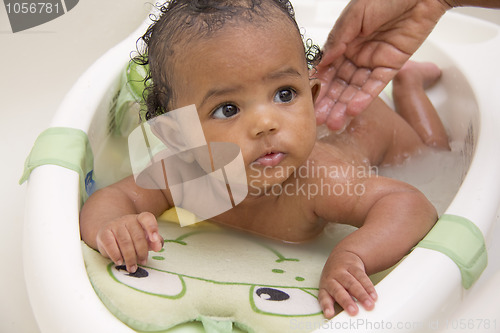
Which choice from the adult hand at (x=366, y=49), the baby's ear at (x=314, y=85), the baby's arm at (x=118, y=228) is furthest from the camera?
the adult hand at (x=366, y=49)

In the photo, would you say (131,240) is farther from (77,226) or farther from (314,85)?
(314,85)

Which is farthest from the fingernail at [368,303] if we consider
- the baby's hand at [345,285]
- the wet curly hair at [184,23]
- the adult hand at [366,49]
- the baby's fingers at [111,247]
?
the adult hand at [366,49]

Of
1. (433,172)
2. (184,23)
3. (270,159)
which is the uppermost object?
(184,23)

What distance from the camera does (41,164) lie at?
1.00 meters

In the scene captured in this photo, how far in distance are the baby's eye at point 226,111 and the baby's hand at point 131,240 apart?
0.66ft

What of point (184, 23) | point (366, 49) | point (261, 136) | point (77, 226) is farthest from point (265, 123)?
point (366, 49)

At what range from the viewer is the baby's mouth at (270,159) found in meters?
0.96

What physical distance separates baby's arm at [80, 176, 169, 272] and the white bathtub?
35mm

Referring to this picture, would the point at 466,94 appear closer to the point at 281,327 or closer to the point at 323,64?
the point at 323,64

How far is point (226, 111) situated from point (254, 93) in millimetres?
58

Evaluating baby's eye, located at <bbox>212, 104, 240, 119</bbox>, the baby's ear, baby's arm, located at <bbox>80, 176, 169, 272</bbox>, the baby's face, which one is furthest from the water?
baby's arm, located at <bbox>80, 176, 169, 272</bbox>

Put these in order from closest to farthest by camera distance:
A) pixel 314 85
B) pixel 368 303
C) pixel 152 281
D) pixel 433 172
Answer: pixel 368 303, pixel 152 281, pixel 314 85, pixel 433 172

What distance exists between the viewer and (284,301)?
0.88m

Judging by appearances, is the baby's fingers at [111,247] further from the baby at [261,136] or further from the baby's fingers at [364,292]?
the baby's fingers at [364,292]
